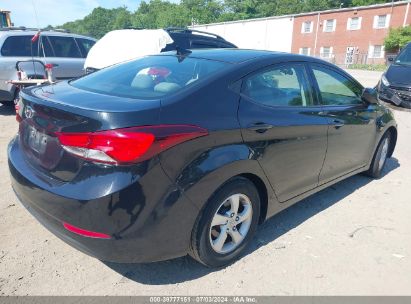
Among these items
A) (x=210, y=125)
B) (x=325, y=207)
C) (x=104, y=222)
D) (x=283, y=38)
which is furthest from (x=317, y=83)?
(x=283, y=38)

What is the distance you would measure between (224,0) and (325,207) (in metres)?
87.0

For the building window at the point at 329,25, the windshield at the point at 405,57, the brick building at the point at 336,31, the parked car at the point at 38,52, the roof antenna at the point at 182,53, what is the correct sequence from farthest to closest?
the building window at the point at 329,25, the brick building at the point at 336,31, the windshield at the point at 405,57, the parked car at the point at 38,52, the roof antenna at the point at 182,53

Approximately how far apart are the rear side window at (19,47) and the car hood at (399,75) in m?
8.54

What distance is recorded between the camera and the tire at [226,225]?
257 cm

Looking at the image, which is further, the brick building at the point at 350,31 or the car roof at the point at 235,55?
the brick building at the point at 350,31

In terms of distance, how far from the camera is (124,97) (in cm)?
254

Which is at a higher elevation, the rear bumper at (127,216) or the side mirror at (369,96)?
the side mirror at (369,96)

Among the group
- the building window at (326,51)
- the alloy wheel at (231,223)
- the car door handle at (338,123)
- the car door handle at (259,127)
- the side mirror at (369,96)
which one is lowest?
the building window at (326,51)

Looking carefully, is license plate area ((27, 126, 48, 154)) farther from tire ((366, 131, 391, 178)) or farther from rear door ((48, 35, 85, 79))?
rear door ((48, 35, 85, 79))

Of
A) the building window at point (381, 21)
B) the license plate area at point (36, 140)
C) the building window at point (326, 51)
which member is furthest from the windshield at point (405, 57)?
the building window at point (326, 51)

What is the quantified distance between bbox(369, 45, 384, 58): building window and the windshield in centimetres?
3223

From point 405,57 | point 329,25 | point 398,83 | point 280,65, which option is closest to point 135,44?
point 280,65

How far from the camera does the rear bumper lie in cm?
216

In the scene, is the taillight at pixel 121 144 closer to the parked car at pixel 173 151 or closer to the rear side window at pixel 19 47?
the parked car at pixel 173 151
